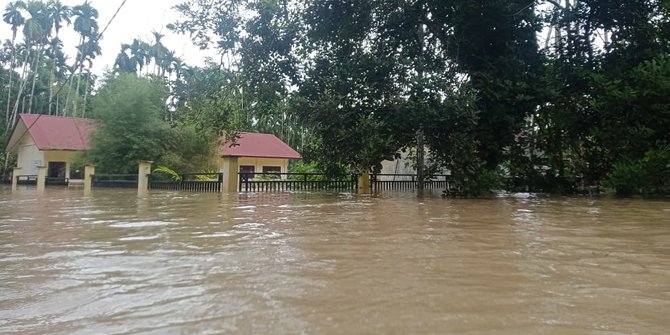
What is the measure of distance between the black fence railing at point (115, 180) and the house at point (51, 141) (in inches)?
219

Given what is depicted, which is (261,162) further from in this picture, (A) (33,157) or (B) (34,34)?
(B) (34,34)

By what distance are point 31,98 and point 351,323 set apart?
144 feet

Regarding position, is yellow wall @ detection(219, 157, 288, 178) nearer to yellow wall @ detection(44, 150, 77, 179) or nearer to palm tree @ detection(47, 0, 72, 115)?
yellow wall @ detection(44, 150, 77, 179)

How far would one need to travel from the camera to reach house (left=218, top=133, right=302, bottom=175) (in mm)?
29756

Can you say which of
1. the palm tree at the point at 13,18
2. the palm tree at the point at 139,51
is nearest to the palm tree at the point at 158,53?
the palm tree at the point at 139,51

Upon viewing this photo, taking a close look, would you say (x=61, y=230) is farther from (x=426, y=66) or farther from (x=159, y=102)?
(x=159, y=102)

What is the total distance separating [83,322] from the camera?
7.02ft

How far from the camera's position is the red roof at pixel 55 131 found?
89.6ft

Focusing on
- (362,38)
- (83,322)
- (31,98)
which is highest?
(31,98)

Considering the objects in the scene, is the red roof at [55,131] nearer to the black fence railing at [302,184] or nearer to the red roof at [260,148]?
the red roof at [260,148]

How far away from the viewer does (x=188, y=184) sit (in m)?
17.1

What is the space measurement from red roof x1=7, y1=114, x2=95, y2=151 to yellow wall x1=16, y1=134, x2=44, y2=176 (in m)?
0.47

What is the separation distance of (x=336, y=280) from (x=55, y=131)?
31.5 meters

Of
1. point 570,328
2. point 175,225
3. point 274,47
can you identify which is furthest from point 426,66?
point 570,328
